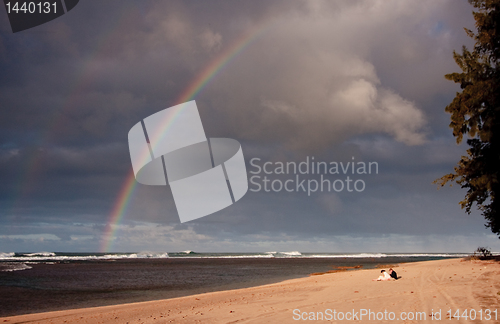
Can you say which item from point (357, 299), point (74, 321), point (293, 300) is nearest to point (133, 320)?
point (74, 321)

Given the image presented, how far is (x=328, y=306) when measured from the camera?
13.8m

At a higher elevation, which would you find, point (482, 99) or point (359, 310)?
point (482, 99)

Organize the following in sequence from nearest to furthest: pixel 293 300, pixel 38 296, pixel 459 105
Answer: pixel 459 105 → pixel 293 300 → pixel 38 296

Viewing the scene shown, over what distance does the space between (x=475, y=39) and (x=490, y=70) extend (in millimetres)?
2339

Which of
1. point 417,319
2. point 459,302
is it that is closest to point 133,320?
point 417,319

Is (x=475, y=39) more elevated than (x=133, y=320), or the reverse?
(x=475, y=39)

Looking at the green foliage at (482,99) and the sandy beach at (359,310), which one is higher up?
the green foliage at (482,99)

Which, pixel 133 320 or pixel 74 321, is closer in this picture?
pixel 133 320

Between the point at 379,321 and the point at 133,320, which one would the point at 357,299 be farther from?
the point at 133,320

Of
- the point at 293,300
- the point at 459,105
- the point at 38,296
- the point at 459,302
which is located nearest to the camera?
the point at 459,302

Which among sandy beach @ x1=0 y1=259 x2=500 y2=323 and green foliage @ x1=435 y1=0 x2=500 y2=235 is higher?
green foliage @ x1=435 y1=0 x2=500 y2=235

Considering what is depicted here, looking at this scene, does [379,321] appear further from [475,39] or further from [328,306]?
[475,39]

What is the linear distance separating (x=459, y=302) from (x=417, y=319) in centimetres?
330

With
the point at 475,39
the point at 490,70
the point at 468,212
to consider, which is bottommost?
the point at 468,212
